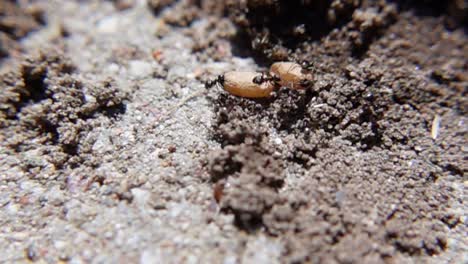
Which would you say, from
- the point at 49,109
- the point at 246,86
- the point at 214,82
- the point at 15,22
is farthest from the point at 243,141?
the point at 15,22

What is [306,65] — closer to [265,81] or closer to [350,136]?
[265,81]

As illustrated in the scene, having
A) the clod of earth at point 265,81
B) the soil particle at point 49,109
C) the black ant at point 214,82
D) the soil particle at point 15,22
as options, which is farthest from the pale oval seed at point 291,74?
the soil particle at point 15,22

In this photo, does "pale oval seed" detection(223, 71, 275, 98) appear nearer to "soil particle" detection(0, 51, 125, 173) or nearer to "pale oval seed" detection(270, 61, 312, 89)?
"pale oval seed" detection(270, 61, 312, 89)

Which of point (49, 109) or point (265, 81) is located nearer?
point (265, 81)

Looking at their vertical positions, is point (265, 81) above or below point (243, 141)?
above

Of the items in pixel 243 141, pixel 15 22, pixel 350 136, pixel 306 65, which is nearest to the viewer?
pixel 243 141

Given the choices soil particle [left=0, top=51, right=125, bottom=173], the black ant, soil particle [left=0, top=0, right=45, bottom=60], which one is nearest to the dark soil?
the black ant

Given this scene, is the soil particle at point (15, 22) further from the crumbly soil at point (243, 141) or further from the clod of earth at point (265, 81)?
the clod of earth at point (265, 81)

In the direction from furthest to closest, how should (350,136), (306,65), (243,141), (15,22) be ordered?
(15,22) < (306,65) < (350,136) < (243,141)
